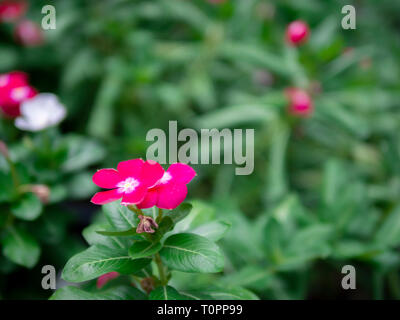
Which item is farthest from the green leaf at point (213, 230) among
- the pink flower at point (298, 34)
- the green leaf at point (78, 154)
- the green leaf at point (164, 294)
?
the pink flower at point (298, 34)

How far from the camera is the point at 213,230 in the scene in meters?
0.67

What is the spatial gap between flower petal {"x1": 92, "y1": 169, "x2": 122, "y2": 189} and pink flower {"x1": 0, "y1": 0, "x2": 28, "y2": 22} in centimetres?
137

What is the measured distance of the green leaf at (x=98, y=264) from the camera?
0.58m

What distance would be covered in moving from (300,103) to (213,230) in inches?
31.5

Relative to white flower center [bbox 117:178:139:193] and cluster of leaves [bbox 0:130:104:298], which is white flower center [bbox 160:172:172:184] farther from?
cluster of leaves [bbox 0:130:104:298]

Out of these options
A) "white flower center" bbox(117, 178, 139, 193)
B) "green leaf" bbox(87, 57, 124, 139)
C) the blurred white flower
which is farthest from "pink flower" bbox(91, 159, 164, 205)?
"green leaf" bbox(87, 57, 124, 139)

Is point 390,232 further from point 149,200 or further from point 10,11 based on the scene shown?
point 10,11

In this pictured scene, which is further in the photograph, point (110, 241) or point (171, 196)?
point (110, 241)

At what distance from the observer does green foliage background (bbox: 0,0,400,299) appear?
1069 mm

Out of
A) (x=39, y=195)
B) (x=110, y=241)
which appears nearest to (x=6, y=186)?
(x=39, y=195)

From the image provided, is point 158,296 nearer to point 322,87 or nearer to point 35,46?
point 322,87
